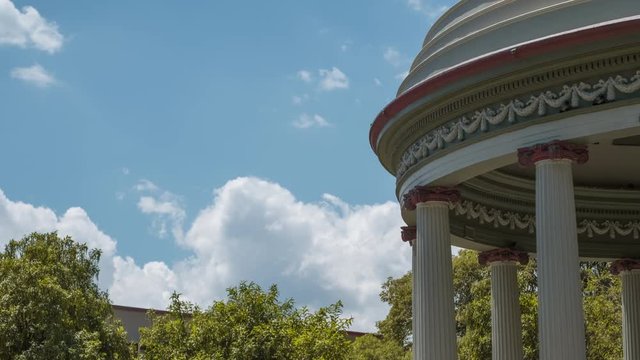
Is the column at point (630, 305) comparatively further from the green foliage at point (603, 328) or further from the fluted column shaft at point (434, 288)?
the green foliage at point (603, 328)

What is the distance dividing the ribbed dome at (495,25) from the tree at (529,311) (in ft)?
67.8

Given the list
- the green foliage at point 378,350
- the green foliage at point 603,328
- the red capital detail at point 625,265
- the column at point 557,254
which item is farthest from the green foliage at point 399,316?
the column at point 557,254

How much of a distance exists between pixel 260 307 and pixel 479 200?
1260cm

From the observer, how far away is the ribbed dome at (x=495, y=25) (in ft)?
70.7

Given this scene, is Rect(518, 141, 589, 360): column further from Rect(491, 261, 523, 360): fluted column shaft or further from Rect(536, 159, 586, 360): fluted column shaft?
Rect(491, 261, 523, 360): fluted column shaft

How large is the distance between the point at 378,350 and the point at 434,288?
39.8m

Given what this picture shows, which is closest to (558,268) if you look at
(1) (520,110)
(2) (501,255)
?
(1) (520,110)

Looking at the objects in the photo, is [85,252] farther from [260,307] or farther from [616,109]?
[616,109]

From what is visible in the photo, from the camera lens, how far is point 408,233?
1104 inches

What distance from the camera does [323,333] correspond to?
126ft

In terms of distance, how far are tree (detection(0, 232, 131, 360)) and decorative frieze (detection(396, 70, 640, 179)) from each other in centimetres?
2050

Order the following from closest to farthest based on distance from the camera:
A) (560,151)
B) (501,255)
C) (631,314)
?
1. (560,151)
2. (501,255)
3. (631,314)

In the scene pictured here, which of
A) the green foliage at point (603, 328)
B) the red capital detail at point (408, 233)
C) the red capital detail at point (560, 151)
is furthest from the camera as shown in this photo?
the green foliage at point (603, 328)

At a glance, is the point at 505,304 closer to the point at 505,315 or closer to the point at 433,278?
the point at 505,315
